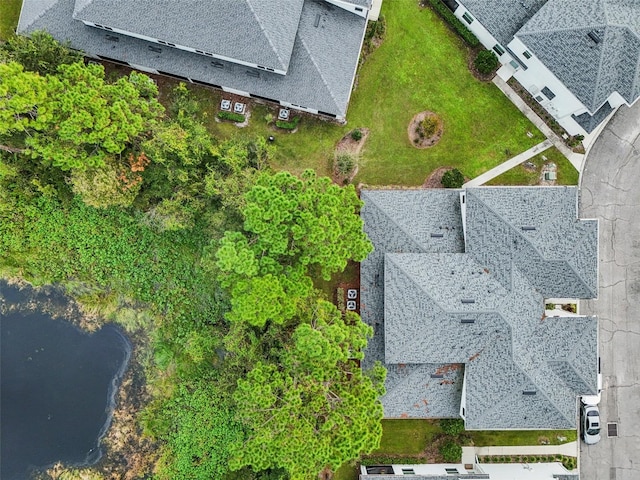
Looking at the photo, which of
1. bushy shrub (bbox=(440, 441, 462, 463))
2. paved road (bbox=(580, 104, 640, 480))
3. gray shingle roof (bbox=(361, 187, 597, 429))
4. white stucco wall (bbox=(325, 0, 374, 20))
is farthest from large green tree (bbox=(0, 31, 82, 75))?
paved road (bbox=(580, 104, 640, 480))

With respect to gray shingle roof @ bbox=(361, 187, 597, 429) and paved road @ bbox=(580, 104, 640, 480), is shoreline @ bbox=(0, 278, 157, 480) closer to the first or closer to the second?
gray shingle roof @ bbox=(361, 187, 597, 429)

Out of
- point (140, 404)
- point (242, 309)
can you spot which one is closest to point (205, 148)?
point (242, 309)

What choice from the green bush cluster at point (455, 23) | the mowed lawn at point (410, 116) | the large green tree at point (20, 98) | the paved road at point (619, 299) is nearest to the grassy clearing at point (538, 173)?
the mowed lawn at point (410, 116)

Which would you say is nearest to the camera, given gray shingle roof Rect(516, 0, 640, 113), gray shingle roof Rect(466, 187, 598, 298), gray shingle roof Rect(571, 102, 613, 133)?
gray shingle roof Rect(516, 0, 640, 113)

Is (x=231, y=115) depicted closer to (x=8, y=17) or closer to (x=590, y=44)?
(x=8, y=17)

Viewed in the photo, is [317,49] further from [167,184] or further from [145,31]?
[167,184]

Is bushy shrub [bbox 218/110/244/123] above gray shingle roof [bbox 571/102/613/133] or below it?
below
